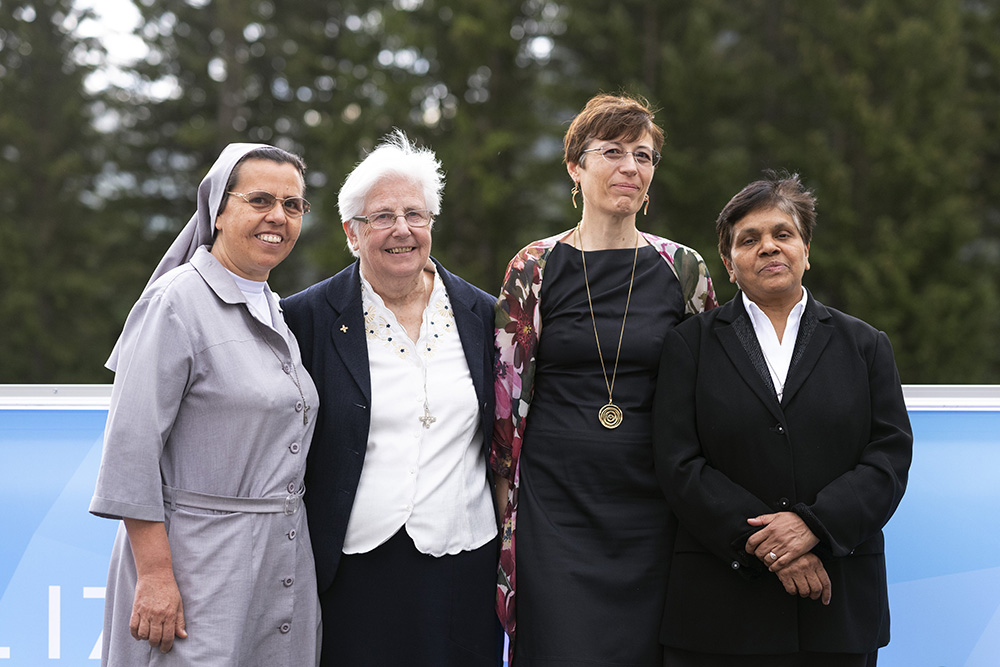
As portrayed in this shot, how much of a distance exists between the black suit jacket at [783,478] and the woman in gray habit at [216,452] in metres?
1.04

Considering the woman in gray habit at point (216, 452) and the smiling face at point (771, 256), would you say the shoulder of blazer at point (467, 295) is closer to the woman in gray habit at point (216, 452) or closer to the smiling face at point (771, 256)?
the woman in gray habit at point (216, 452)

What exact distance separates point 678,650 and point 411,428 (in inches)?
38.5

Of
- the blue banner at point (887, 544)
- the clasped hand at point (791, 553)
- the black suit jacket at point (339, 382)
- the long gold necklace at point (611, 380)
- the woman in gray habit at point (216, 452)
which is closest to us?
the woman in gray habit at point (216, 452)

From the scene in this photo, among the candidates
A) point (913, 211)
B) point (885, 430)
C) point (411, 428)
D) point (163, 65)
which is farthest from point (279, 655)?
point (163, 65)

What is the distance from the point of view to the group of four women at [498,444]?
7.36ft

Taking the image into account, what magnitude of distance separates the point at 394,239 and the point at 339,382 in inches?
18.0

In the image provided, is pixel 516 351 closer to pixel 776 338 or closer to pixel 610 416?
pixel 610 416

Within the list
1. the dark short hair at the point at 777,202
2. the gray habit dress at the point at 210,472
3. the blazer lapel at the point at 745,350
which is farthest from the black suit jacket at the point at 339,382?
the dark short hair at the point at 777,202

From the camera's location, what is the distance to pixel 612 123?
2.78 metres

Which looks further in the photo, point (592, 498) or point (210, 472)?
point (592, 498)

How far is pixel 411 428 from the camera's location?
261 cm

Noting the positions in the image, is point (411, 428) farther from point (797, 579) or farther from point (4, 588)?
point (4, 588)

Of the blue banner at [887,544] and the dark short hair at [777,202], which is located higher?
the dark short hair at [777,202]

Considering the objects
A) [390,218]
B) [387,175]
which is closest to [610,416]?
[390,218]
